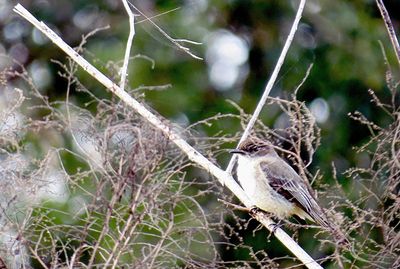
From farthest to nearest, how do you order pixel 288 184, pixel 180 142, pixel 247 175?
pixel 247 175, pixel 288 184, pixel 180 142

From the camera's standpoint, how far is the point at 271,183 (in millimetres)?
7516

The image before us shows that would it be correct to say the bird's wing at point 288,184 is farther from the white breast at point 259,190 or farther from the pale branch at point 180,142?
the pale branch at point 180,142

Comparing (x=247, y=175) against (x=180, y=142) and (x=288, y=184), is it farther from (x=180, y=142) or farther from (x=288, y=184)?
(x=180, y=142)

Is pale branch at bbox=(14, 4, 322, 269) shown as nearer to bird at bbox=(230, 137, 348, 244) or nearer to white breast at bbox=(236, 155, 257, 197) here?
bird at bbox=(230, 137, 348, 244)

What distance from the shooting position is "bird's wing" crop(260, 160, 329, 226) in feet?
23.7

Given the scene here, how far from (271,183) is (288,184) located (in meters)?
0.14

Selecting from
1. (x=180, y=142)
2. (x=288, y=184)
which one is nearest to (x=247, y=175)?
(x=288, y=184)

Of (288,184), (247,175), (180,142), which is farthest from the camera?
(247,175)

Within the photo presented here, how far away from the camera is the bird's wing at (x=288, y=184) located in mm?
7227

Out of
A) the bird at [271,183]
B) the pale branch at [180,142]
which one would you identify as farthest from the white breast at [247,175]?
the pale branch at [180,142]

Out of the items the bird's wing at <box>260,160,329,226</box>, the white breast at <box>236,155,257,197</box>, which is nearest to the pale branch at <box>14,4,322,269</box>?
the bird's wing at <box>260,160,329,226</box>

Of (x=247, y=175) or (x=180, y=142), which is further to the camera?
(x=247, y=175)

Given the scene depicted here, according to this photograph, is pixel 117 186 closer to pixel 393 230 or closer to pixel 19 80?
pixel 393 230

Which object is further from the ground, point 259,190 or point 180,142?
point 180,142
